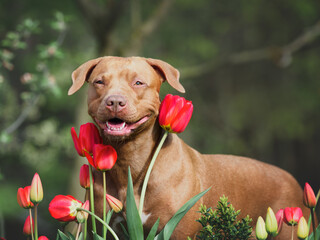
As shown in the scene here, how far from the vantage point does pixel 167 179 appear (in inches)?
110

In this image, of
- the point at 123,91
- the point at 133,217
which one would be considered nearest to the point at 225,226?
the point at 133,217

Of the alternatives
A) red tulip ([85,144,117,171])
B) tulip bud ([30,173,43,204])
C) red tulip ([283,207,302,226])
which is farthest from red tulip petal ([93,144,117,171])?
red tulip ([283,207,302,226])

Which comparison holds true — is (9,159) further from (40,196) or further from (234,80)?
(40,196)

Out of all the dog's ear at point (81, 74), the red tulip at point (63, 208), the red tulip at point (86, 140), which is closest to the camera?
the red tulip at point (63, 208)

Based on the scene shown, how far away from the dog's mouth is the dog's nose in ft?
0.35

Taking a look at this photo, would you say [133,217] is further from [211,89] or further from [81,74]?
[211,89]

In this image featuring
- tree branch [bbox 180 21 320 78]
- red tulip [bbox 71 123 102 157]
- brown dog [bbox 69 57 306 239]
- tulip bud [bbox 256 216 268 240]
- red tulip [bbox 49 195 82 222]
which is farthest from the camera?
tree branch [bbox 180 21 320 78]

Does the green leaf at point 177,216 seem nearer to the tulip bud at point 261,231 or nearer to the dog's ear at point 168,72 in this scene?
the tulip bud at point 261,231

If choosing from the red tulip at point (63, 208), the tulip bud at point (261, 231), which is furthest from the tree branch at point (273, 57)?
the tulip bud at point (261, 231)

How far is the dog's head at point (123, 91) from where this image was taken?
244cm

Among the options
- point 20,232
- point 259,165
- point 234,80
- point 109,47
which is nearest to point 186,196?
point 259,165

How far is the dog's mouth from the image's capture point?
2.46 m

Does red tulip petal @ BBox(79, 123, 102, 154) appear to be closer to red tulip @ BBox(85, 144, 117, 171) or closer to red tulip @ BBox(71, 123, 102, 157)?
red tulip @ BBox(71, 123, 102, 157)

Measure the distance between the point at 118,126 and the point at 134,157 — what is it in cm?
41
